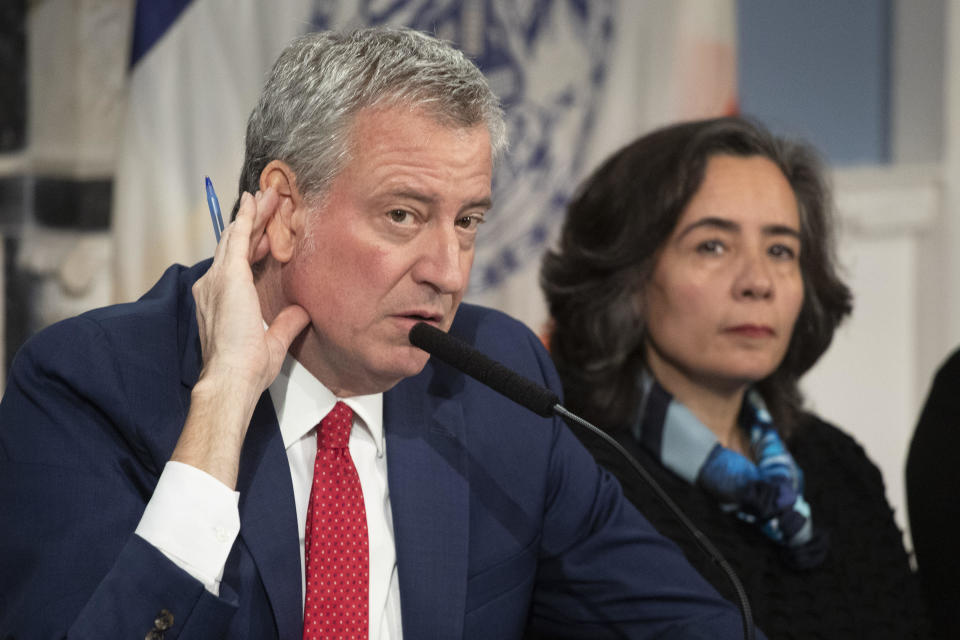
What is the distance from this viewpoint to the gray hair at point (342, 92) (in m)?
1.16

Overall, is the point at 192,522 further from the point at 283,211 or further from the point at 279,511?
the point at 283,211

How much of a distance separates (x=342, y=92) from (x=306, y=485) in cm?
44

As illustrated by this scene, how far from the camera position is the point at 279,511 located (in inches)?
46.1

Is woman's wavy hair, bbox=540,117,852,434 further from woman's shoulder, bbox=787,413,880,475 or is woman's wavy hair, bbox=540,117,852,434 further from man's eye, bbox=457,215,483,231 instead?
man's eye, bbox=457,215,483,231

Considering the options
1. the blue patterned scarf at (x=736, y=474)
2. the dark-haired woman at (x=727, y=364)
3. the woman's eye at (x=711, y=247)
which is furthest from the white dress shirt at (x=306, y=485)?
the woman's eye at (x=711, y=247)

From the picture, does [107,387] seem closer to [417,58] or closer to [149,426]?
[149,426]

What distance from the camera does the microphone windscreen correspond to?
3.63 ft

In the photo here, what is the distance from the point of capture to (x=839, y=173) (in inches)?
128

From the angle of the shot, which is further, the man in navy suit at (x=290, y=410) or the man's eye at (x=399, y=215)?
the man's eye at (x=399, y=215)

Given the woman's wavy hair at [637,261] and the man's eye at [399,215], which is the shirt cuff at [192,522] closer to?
the man's eye at [399,215]

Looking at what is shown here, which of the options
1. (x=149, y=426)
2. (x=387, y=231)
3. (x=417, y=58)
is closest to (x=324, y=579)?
(x=149, y=426)

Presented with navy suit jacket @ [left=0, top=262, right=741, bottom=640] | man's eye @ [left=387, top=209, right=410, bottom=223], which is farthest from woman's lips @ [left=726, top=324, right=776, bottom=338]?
man's eye @ [left=387, top=209, right=410, bottom=223]

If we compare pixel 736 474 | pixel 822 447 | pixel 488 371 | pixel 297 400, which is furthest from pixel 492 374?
pixel 822 447

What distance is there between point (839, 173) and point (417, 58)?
2.37 meters
